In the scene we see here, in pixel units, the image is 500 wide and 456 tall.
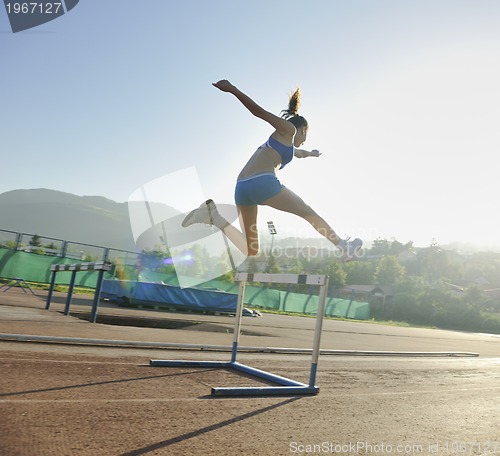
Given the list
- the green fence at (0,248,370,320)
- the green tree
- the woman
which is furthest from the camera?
the green tree

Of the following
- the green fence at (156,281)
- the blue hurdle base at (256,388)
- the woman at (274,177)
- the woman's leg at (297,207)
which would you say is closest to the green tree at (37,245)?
the green fence at (156,281)

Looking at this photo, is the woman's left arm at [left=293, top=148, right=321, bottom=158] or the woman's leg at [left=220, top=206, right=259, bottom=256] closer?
the woman's leg at [left=220, top=206, right=259, bottom=256]

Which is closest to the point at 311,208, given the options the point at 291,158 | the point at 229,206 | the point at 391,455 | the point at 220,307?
the point at 291,158

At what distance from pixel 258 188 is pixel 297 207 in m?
0.40

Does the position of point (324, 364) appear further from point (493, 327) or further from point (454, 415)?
point (493, 327)

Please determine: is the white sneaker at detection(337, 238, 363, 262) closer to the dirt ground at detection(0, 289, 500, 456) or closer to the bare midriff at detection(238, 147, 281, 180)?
the bare midriff at detection(238, 147, 281, 180)

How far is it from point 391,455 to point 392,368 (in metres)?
5.30

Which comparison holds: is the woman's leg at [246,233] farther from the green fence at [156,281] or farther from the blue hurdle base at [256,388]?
the green fence at [156,281]

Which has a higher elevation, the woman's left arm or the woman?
the woman's left arm

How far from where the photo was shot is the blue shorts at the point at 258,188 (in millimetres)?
3971

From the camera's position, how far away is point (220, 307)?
75.5ft

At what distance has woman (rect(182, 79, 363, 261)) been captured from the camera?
12.5 ft

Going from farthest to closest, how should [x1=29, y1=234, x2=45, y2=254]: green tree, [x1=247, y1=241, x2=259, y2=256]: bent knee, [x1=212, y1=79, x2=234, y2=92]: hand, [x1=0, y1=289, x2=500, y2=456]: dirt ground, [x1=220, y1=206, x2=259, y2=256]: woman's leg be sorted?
1. [x1=29, y1=234, x2=45, y2=254]: green tree
2. [x1=247, y1=241, x2=259, y2=256]: bent knee
3. [x1=220, y1=206, x2=259, y2=256]: woman's leg
4. [x1=212, y1=79, x2=234, y2=92]: hand
5. [x1=0, y1=289, x2=500, y2=456]: dirt ground

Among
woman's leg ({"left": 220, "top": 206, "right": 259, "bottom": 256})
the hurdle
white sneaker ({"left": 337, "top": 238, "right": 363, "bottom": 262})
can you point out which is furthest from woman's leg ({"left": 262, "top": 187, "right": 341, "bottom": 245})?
the hurdle
